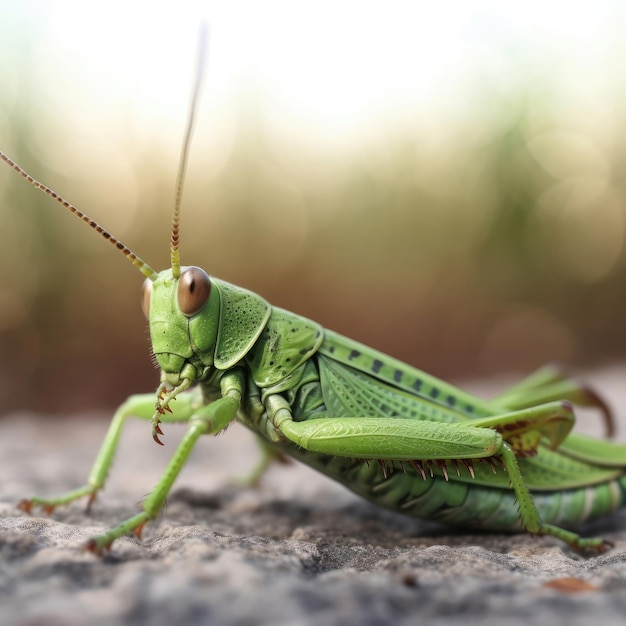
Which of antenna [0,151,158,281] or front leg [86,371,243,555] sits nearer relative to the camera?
front leg [86,371,243,555]

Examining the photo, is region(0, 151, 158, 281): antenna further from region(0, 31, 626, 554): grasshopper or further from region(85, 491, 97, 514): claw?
region(85, 491, 97, 514): claw

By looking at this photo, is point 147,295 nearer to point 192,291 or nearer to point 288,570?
point 192,291

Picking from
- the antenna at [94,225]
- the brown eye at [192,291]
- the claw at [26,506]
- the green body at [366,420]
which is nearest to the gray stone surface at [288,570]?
the claw at [26,506]

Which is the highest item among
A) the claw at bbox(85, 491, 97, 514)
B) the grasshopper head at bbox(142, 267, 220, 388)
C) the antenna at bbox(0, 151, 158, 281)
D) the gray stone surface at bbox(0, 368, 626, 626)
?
the antenna at bbox(0, 151, 158, 281)

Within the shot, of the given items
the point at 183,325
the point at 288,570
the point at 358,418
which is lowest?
the point at 288,570

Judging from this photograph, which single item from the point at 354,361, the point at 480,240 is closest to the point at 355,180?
the point at 480,240

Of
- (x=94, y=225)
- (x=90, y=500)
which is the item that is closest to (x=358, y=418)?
(x=94, y=225)

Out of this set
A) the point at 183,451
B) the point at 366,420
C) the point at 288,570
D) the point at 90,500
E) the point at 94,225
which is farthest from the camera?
the point at 90,500

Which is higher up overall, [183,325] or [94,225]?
[94,225]

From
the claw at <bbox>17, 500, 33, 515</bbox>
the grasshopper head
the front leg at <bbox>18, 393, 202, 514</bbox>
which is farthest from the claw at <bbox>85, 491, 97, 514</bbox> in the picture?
the grasshopper head
